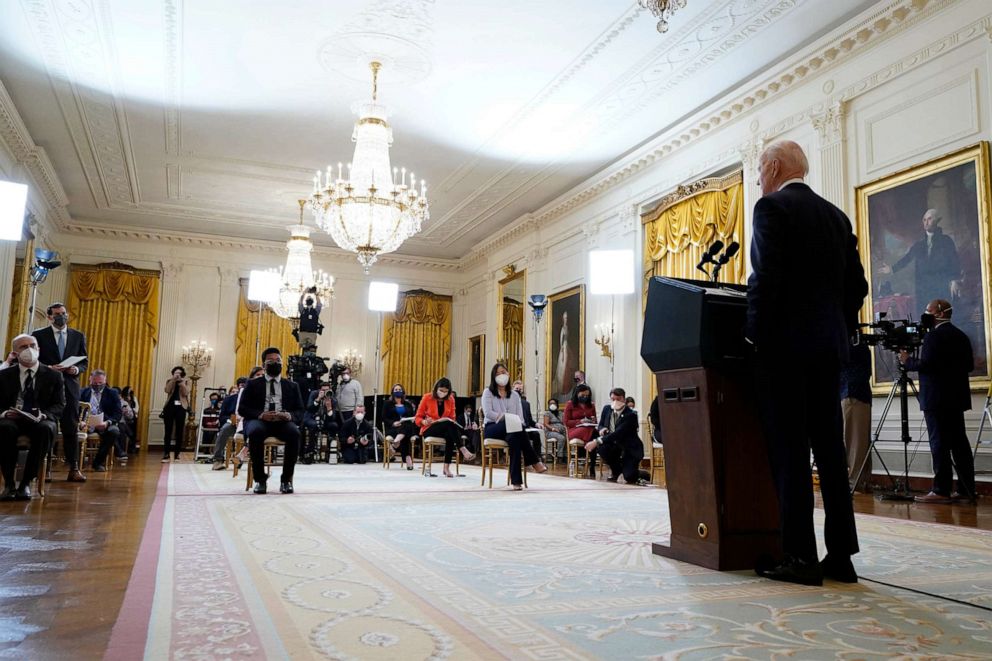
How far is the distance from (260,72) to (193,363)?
8025mm

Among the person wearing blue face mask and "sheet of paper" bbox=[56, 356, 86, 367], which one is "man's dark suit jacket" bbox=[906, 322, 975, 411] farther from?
"sheet of paper" bbox=[56, 356, 86, 367]

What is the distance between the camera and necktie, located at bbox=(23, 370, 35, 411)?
4971 mm

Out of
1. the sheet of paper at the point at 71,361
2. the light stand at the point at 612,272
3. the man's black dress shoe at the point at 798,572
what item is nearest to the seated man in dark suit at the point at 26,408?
the sheet of paper at the point at 71,361

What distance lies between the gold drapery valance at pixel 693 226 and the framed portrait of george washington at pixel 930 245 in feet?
5.55

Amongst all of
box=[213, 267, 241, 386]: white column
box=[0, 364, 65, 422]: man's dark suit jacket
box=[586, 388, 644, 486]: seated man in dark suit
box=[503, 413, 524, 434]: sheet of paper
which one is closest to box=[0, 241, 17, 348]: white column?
box=[213, 267, 241, 386]: white column

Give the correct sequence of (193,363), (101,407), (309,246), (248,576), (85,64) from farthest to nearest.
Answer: (193,363) → (309,246) → (101,407) → (85,64) → (248,576)

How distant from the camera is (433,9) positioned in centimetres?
699

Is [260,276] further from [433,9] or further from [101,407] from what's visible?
[433,9]

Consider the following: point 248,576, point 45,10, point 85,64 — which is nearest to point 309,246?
point 85,64

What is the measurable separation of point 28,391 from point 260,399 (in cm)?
164

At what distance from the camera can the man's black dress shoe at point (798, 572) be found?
2344mm

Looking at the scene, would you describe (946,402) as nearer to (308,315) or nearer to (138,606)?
(138,606)

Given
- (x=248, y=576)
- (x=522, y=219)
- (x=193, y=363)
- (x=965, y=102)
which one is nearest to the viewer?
(x=248, y=576)

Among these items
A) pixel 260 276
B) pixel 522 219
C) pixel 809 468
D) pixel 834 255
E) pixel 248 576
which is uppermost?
pixel 522 219
